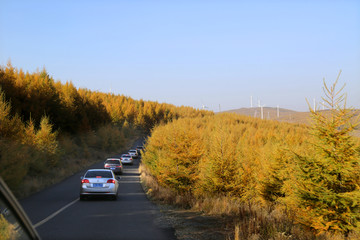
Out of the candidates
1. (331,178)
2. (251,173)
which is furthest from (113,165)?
(331,178)

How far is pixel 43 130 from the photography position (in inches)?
1427

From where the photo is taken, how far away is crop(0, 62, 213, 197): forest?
21300 millimetres

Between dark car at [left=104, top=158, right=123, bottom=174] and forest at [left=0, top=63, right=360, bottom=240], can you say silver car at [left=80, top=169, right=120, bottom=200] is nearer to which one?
forest at [left=0, top=63, right=360, bottom=240]

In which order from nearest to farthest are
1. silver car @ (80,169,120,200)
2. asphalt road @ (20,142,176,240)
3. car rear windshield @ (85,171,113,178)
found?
asphalt road @ (20,142,176,240), silver car @ (80,169,120,200), car rear windshield @ (85,171,113,178)

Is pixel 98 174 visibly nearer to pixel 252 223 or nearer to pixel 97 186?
pixel 97 186

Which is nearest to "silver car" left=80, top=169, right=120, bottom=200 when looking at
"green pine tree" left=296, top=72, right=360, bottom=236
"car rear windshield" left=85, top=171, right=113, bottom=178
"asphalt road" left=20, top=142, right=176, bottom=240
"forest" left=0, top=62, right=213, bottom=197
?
"car rear windshield" left=85, top=171, right=113, bottom=178

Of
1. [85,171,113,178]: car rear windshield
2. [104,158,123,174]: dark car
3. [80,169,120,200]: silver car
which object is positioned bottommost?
[104,158,123,174]: dark car

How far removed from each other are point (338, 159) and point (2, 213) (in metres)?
11.3

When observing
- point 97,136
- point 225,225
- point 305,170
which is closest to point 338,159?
point 305,170

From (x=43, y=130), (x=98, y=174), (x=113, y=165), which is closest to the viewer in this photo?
(x=98, y=174)

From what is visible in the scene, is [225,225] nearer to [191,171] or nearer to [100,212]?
[100,212]

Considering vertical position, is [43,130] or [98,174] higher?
[43,130]

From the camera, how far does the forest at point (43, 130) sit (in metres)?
21.3

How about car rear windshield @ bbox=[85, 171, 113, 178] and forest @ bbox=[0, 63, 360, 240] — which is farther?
car rear windshield @ bbox=[85, 171, 113, 178]
